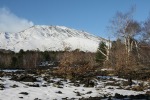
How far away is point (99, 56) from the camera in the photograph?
6519 cm

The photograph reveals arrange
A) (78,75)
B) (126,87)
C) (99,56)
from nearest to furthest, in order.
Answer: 1. (126,87)
2. (78,75)
3. (99,56)

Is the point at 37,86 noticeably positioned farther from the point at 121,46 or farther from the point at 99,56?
the point at 99,56

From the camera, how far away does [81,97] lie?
19.2 meters

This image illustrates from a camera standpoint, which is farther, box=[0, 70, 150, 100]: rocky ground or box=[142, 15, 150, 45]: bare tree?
box=[142, 15, 150, 45]: bare tree

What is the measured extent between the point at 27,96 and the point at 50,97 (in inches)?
51.9

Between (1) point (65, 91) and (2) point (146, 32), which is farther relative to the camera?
(2) point (146, 32)

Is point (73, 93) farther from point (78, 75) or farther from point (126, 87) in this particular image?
point (78, 75)

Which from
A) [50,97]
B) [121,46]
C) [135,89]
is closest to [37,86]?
[50,97]

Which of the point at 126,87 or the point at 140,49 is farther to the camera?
the point at 140,49

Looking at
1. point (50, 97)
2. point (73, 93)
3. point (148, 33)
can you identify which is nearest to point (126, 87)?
point (73, 93)

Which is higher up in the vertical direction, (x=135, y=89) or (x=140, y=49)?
(x=140, y=49)

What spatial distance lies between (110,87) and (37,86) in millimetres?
5266

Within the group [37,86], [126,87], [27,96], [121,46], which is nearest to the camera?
[27,96]

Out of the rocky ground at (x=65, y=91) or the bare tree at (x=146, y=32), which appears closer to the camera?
the rocky ground at (x=65, y=91)
